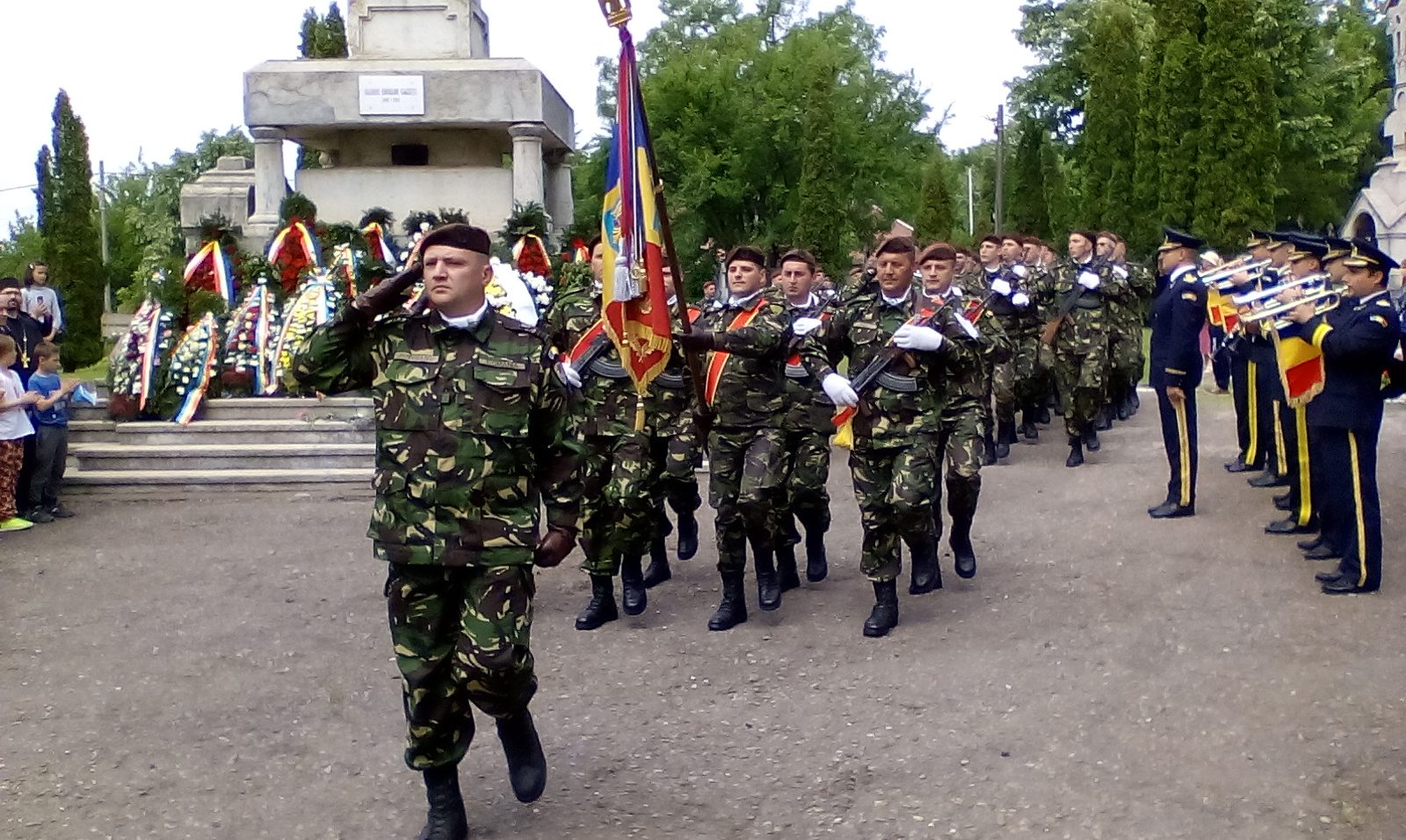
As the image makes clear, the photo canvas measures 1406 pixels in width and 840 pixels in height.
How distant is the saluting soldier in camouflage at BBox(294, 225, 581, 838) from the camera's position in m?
4.44

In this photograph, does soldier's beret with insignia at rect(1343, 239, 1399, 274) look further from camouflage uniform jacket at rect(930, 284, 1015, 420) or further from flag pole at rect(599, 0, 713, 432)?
flag pole at rect(599, 0, 713, 432)

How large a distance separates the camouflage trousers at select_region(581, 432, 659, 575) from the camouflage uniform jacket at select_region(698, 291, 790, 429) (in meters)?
0.47

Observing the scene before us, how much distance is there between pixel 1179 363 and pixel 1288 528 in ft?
4.23

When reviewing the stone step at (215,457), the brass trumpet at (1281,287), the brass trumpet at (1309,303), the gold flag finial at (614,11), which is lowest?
the stone step at (215,457)

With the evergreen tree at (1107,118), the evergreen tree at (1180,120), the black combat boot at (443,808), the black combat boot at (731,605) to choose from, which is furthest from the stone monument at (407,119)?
the evergreen tree at (1107,118)

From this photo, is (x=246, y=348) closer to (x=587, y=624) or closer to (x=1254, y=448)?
(x=587, y=624)

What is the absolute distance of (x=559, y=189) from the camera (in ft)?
62.7

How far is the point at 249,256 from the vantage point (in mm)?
14250

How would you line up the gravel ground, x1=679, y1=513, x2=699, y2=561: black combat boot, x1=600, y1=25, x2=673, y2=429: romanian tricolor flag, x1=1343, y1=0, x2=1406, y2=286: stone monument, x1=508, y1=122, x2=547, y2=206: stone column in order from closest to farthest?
the gravel ground
x1=600, y1=25, x2=673, y2=429: romanian tricolor flag
x1=679, y1=513, x2=699, y2=561: black combat boot
x1=508, y1=122, x2=547, y2=206: stone column
x1=1343, y1=0, x2=1406, y2=286: stone monument

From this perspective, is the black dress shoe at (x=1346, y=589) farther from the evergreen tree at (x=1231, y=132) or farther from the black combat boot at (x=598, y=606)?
the evergreen tree at (x=1231, y=132)

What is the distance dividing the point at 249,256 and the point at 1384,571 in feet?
35.7

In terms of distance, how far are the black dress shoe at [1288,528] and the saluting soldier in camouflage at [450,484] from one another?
20.5 ft

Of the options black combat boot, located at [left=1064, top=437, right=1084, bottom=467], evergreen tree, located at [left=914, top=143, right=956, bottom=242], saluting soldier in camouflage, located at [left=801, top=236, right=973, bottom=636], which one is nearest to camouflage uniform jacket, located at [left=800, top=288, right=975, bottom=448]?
saluting soldier in camouflage, located at [left=801, top=236, right=973, bottom=636]

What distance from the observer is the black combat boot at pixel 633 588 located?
7.56m
